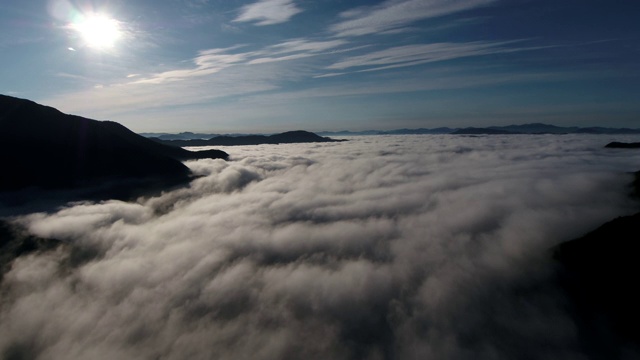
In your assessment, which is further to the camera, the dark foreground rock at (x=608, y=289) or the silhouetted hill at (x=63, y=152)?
the silhouetted hill at (x=63, y=152)

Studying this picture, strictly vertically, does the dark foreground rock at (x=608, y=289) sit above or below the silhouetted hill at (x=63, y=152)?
below

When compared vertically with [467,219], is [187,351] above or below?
below

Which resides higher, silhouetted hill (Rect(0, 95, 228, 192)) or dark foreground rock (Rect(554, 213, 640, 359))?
silhouetted hill (Rect(0, 95, 228, 192))

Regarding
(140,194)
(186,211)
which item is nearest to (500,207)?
(186,211)

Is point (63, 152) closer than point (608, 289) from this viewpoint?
No

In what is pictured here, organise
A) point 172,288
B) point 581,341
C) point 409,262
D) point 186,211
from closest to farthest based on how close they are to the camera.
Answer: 1. point 581,341
2. point 172,288
3. point 409,262
4. point 186,211

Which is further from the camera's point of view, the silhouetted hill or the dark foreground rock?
the silhouetted hill

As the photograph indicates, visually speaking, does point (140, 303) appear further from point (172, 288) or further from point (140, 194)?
point (140, 194)

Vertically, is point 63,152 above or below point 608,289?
Answer: above
